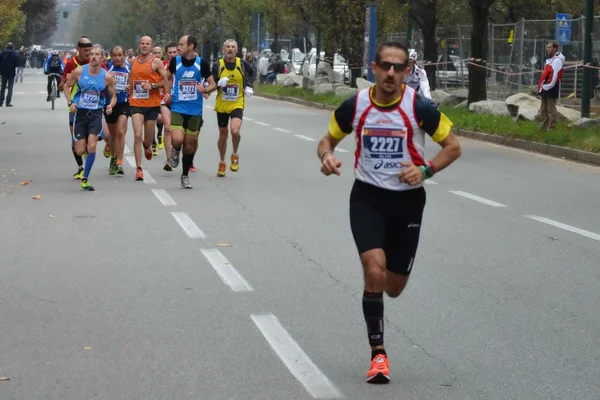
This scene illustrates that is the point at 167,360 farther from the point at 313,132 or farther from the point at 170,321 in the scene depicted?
the point at 313,132

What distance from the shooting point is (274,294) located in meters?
8.62

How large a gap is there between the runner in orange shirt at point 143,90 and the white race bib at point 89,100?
4.33 feet

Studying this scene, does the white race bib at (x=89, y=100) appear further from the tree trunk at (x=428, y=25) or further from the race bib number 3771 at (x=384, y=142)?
the tree trunk at (x=428, y=25)

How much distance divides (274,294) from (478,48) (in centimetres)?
2438

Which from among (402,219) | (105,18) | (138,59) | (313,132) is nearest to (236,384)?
(402,219)

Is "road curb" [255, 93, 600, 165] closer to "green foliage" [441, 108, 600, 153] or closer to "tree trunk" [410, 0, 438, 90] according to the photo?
"green foliage" [441, 108, 600, 153]

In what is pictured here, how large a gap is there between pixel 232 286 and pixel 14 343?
7.11 ft

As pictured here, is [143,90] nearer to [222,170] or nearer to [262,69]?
[222,170]

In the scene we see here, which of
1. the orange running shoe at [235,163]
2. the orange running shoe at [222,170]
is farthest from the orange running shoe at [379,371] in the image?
the orange running shoe at [235,163]

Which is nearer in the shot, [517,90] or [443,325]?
[443,325]

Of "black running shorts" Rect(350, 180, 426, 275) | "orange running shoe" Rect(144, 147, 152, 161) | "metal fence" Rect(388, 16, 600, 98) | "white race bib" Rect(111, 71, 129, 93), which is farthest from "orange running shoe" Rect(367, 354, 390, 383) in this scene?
"metal fence" Rect(388, 16, 600, 98)

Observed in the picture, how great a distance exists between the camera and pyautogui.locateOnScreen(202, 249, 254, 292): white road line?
8898mm

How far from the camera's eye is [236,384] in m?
6.14

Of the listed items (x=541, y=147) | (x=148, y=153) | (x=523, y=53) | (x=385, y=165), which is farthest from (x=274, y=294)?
(x=523, y=53)
